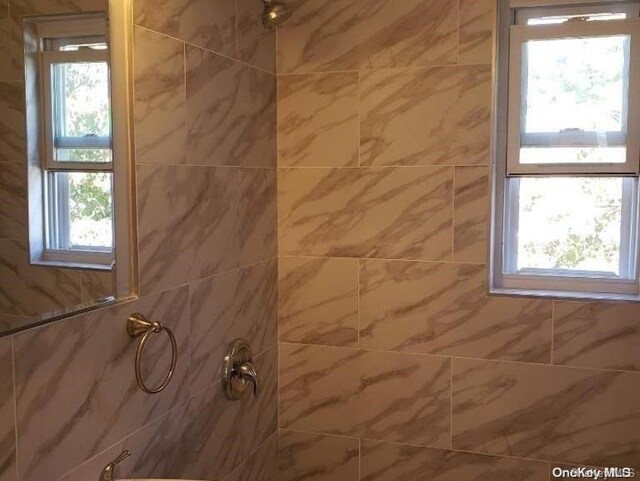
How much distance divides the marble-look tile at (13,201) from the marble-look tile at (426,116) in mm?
1309

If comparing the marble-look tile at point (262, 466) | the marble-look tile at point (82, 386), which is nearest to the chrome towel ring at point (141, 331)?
the marble-look tile at point (82, 386)

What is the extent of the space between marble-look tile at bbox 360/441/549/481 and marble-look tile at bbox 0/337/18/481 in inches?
56.7

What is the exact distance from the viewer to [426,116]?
90.2 inches

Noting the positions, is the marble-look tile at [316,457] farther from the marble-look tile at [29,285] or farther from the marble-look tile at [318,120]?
the marble-look tile at [29,285]

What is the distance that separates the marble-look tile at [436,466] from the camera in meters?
2.29

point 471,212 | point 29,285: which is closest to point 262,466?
point 471,212

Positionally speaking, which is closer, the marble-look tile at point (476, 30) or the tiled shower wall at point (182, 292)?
the tiled shower wall at point (182, 292)

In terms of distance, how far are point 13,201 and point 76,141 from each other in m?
0.26

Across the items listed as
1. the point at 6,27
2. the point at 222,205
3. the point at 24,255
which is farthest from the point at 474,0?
the point at 24,255

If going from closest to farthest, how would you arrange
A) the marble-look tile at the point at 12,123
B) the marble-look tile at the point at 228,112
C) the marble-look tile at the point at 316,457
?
the marble-look tile at the point at 12,123
the marble-look tile at the point at 228,112
the marble-look tile at the point at 316,457

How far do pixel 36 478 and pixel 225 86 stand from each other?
1.25 metres

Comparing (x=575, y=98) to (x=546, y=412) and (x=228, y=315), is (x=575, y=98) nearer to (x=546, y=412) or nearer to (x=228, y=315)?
(x=546, y=412)

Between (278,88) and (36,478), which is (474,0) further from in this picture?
(36,478)

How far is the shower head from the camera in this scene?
Result: 224cm
